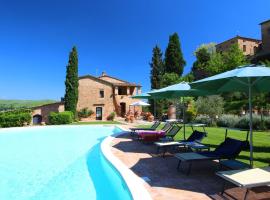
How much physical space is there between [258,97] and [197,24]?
588 inches

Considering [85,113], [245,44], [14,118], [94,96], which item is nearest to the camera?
[14,118]

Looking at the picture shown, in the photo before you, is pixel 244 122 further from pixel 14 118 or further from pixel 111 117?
pixel 14 118

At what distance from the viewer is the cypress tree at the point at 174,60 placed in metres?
48.8

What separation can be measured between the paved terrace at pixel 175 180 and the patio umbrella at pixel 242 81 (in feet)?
4.23

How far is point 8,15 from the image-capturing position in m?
29.5

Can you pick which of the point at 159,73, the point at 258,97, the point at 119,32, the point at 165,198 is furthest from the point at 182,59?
the point at 165,198

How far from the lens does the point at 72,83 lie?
35062 millimetres

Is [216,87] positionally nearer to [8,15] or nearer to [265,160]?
[265,160]

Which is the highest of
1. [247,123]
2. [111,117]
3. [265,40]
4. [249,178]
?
[265,40]

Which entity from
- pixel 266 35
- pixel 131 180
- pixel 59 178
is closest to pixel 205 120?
pixel 59 178

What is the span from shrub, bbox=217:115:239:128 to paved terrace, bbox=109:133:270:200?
1201 centimetres

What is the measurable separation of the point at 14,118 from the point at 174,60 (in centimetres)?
3036

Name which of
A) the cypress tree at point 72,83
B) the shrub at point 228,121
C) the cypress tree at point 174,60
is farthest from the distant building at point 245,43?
the shrub at point 228,121

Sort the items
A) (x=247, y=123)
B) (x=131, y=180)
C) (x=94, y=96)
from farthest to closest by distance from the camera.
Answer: (x=94, y=96)
(x=247, y=123)
(x=131, y=180)
